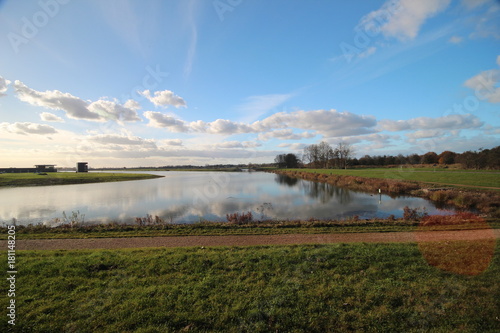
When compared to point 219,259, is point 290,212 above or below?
below

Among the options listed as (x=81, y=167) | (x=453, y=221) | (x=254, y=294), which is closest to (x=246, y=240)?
(x=254, y=294)

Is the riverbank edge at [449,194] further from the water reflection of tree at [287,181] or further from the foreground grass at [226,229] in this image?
the water reflection of tree at [287,181]

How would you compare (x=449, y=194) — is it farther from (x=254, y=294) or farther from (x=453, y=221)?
(x=254, y=294)

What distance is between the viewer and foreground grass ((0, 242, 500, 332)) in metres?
3.96

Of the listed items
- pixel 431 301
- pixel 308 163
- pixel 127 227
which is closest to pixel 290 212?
pixel 127 227

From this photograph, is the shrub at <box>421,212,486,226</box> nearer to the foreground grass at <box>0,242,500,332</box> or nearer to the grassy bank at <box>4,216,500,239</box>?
the grassy bank at <box>4,216,500,239</box>

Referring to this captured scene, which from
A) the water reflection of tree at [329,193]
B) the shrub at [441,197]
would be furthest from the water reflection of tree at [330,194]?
the shrub at [441,197]

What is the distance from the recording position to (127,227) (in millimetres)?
12984

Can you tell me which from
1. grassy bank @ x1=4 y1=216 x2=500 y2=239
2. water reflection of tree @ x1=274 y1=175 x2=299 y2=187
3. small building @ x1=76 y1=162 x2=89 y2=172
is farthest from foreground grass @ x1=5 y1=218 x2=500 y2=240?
small building @ x1=76 y1=162 x2=89 y2=172

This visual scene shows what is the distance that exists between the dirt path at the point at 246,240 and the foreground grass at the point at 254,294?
2470 mm

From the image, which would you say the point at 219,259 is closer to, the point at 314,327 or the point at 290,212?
the point at 314,327

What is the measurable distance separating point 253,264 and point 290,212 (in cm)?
1311

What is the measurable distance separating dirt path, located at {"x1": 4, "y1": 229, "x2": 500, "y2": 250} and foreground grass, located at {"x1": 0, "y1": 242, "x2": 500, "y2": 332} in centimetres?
247

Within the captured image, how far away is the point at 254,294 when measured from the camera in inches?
189
